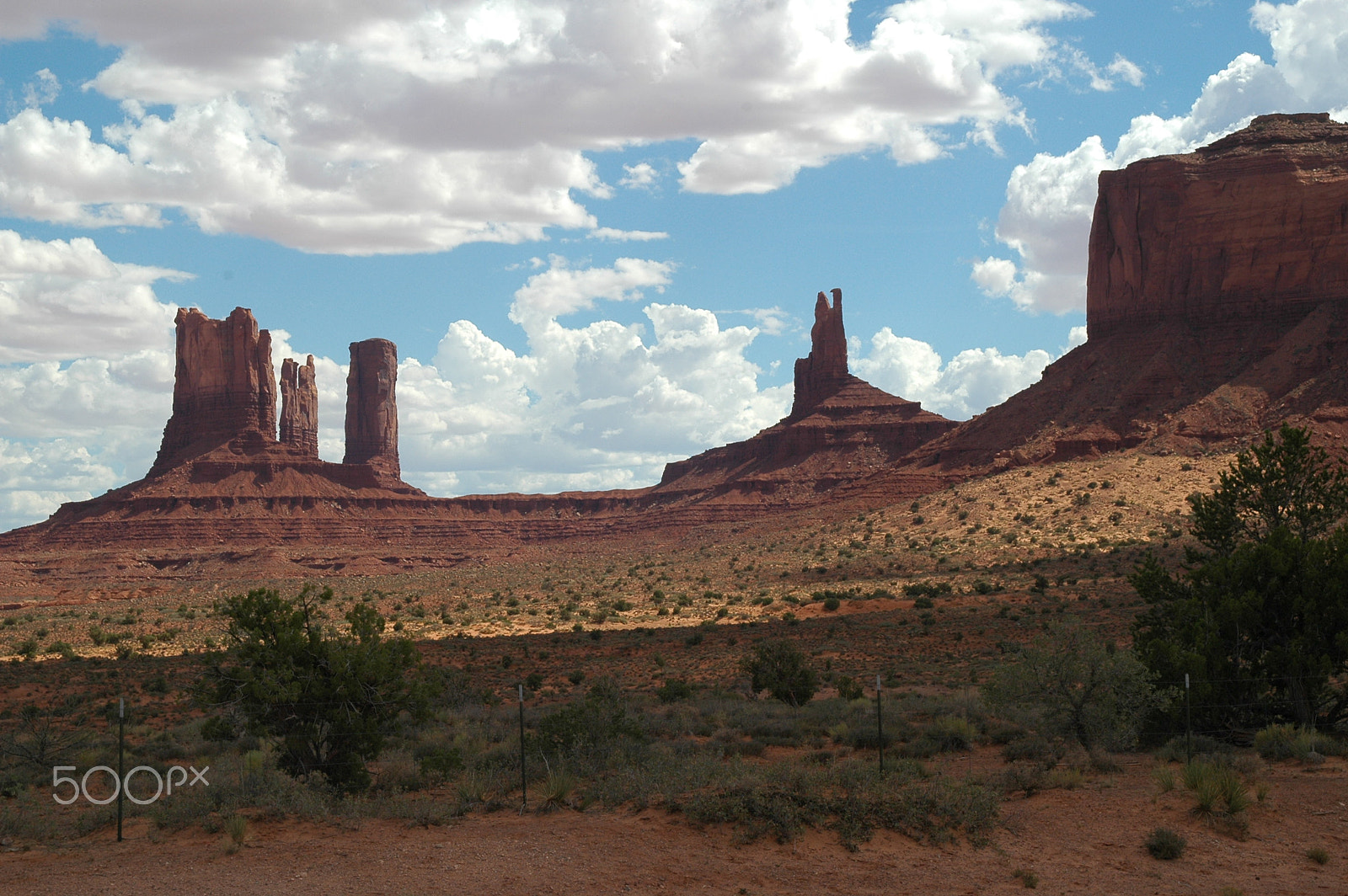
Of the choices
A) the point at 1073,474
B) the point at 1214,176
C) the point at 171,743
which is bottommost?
the point at 171,743

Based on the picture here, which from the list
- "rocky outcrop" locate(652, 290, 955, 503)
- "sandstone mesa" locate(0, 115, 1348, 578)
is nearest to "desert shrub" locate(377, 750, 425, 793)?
"sandstone mesa" locate(0, 115, 1348, 578)

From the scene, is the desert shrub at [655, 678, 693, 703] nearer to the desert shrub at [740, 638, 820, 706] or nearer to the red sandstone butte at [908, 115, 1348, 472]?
the desert shrub at [740, 638, 820, 706]

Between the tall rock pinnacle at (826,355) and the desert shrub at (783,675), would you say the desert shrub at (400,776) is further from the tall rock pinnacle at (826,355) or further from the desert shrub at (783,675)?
the tall rock pinnacle at (826,355)

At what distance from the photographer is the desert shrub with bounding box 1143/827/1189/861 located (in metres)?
12.6

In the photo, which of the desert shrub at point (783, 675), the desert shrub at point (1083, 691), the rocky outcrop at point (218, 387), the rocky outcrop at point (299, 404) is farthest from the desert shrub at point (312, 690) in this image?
the rocky outcrop at point (299, 404)

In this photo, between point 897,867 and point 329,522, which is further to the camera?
point 329,522

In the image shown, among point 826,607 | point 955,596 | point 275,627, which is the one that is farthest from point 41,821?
point 955,596

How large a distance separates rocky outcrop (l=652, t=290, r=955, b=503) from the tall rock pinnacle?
99 millimetres

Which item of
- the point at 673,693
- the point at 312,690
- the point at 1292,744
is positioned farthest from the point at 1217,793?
the point at 673,693

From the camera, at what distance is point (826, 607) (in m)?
45.8

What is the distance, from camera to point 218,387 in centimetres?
13200

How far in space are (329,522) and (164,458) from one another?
77.0 feet

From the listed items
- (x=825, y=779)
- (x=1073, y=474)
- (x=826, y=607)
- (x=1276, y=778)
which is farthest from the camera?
(x=1073, y=474)

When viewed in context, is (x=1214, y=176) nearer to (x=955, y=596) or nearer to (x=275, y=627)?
(x=955, y=596)
